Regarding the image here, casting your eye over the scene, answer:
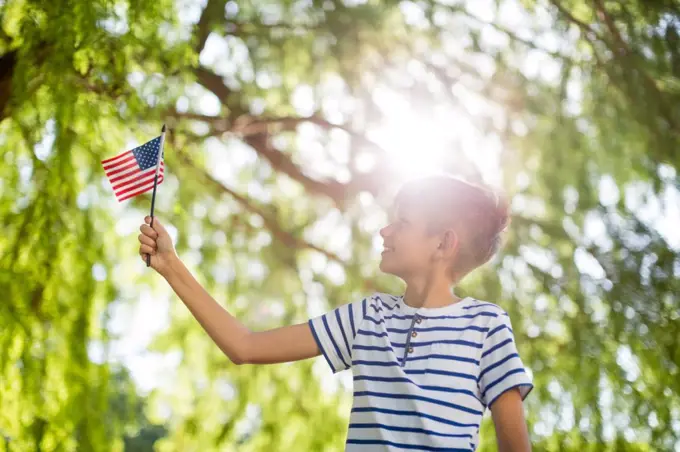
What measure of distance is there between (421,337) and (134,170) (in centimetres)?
90

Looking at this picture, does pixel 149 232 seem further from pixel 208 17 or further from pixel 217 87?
pixel 217 87

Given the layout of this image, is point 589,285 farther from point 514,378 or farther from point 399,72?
point 514,378

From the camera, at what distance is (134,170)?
2100 mm

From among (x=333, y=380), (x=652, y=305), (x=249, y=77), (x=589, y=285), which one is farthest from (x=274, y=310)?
(x=652, y=305)

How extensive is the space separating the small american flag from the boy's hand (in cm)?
36

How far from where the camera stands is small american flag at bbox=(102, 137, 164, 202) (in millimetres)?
2066

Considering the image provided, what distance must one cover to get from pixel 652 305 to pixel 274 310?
6.84 ft

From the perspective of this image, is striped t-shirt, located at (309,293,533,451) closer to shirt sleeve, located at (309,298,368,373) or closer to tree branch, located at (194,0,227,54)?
shirt sleeve, located at (309,298,368,373)

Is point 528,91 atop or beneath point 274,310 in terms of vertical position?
atop

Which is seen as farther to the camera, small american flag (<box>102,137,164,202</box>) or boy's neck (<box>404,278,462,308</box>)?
small american flag (<box>102,137,164,202</box>)

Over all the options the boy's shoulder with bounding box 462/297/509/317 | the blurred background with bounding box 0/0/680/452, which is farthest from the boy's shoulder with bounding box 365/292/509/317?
the blurred background with bounding box 0/0/680/452

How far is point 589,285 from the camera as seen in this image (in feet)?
13.6

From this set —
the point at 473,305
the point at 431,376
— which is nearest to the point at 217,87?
the point at 473,305

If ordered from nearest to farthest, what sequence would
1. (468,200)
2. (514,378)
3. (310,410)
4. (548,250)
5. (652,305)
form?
(514,378) → (468,200) → (652,305) → (548,250) → (310,410)
